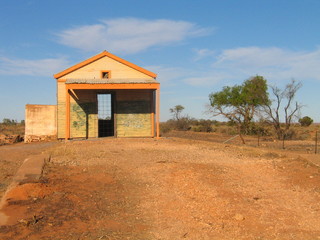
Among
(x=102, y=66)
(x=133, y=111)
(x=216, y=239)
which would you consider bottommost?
(x=216, y=239)

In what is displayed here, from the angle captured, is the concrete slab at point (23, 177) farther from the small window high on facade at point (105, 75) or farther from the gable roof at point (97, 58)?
the small window high on facade at point (105, 75)

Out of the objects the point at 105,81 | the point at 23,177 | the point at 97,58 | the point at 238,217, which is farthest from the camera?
the point at 97,58

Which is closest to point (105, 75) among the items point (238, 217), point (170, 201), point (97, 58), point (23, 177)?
point (97, 58)

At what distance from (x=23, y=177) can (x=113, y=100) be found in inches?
543

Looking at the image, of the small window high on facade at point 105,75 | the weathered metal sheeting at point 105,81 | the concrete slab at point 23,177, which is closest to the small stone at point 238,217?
the concrete slab at point 23,177

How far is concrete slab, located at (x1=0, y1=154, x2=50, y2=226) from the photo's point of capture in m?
5.79

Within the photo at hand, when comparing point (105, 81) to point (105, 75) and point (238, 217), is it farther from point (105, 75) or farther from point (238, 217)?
point (238, 217)

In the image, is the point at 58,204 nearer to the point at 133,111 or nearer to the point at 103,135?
the point at 133,111

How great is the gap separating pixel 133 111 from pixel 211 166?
37.6ft

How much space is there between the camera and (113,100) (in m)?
21.8

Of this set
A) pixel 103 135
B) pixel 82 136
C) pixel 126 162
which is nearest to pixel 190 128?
pixel 103 135

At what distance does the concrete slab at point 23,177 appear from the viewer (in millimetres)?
5789

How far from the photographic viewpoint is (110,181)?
8.70 metres

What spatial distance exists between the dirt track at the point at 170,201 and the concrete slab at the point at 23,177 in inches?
8.4
